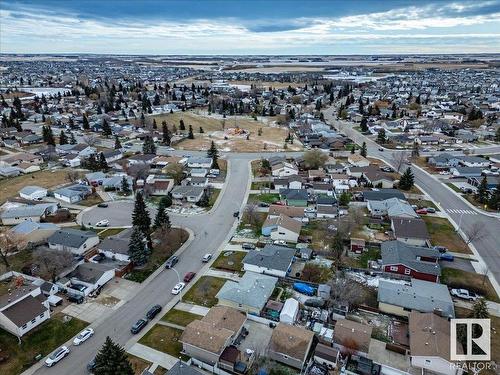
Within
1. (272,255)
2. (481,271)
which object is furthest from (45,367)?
(481,271)

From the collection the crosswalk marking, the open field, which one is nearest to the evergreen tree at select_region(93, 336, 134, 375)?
the open field

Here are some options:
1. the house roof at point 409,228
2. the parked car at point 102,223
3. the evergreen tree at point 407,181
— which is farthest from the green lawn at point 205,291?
the evergreen tree at point 407,181

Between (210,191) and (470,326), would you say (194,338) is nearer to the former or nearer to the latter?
(470,326)

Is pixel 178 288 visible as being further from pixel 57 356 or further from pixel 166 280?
pixel 57 356

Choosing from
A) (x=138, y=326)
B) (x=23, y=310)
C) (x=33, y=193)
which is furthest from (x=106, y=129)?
(x=138, y=326)

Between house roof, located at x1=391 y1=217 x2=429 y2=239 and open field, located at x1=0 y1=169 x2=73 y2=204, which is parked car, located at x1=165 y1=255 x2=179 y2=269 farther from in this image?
open field, located at x1=0 y1=169 x2=73 y2=204
